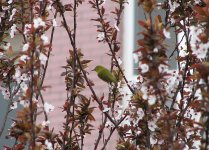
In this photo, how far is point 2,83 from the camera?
14.8ft

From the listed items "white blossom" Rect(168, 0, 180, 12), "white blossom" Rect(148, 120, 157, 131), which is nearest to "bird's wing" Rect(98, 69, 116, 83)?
"white blossom" Rect(148, 120, 157, 131)

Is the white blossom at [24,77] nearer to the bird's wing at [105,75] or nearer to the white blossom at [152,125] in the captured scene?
the bird's wing at [105,75]

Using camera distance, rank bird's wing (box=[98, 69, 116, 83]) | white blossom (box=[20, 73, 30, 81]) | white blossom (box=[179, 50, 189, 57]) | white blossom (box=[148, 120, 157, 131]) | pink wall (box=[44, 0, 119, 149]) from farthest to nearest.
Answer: pink wall (box=[44, 0, 119, 149])
white blossom (box=[179, 50, 189, 57])
bird's wing (box=[98, 69, 116, 83])
white blossom (box=[20, 73, 30, 81])
white blossom (box=[148, 120, 157, 131])

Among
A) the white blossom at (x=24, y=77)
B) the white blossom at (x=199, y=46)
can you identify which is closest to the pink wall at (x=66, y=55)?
the white blossom at (x=24, y=77)

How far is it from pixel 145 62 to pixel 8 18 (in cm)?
178

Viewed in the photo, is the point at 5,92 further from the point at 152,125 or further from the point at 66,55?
the point at 66,55

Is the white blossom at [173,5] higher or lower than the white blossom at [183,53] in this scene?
higher

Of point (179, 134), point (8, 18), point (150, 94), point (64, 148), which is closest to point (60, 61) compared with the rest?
point (8, 18)

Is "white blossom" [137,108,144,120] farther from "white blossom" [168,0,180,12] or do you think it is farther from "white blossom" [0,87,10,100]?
"white blossom" [0,87,10,100]

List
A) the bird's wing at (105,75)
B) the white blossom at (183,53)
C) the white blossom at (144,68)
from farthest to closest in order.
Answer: the white blossom at (183,53) → the bird's wing at (105,75) → the white blossom at (144,68)

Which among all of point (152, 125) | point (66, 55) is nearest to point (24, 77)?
point (152, 125)

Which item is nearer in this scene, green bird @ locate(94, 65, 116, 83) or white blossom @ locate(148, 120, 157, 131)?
white blossom @ locate(148, 120, 157, 131)

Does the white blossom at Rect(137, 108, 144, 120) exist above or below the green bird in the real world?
below

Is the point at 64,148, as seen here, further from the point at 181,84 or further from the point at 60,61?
the point at 60,61
